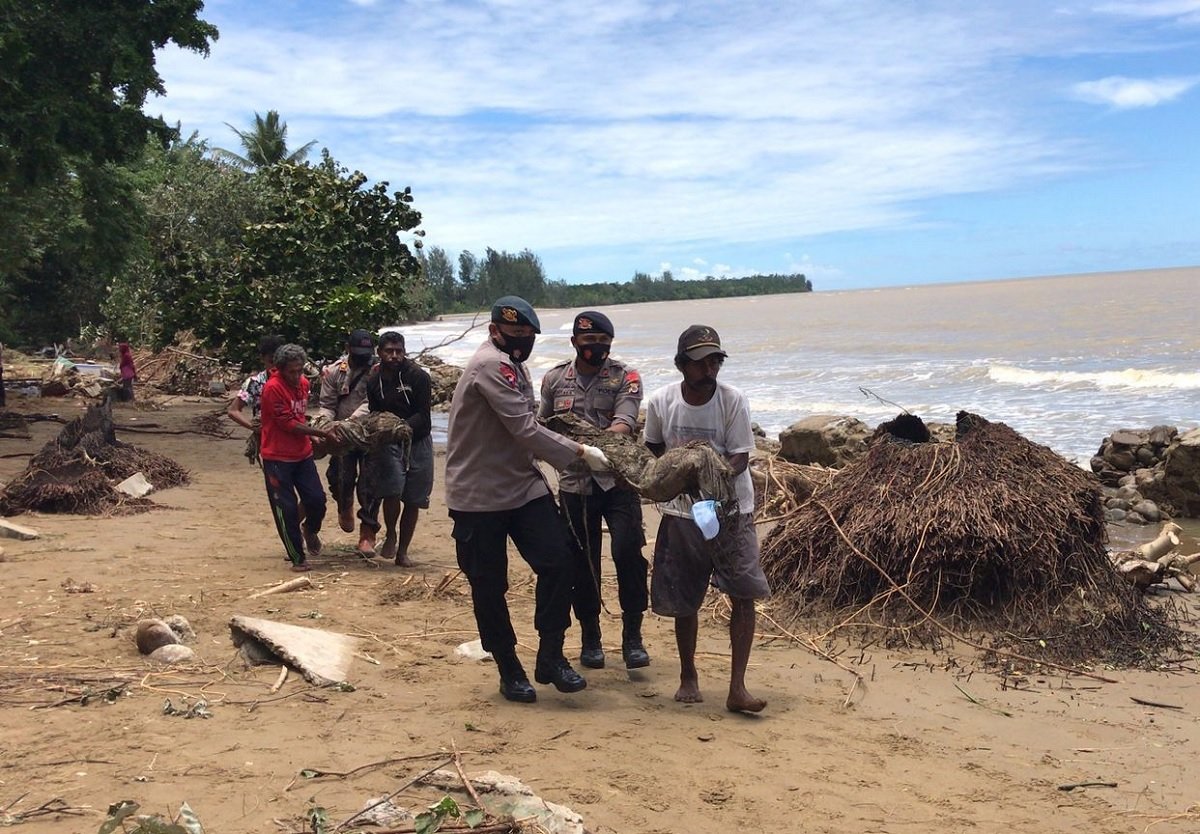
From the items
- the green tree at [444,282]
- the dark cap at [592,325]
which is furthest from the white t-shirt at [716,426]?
the green tree at [444,282]

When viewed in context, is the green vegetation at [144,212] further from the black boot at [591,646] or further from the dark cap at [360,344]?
the black boot at [591,646]

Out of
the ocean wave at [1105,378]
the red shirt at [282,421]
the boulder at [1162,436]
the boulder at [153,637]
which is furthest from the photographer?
the ocean wave at [1105,378]

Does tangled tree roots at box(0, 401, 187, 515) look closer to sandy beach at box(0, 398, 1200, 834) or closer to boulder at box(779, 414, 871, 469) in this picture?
sandy beach at box(0, 398, 1200, 834)

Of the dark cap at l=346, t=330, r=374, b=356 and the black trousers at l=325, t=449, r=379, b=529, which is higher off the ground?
the dark cap at l=346, t=330, r=374, b=356

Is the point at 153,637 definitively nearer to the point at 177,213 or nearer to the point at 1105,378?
the point at 1105,378

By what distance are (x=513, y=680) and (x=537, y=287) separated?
270 feet

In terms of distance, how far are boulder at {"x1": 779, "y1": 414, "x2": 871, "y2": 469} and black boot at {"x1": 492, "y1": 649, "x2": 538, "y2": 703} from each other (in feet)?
28.3

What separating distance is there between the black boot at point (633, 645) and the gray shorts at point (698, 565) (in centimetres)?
67

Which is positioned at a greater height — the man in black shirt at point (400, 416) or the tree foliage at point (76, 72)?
the tree foliage at point (76, 72)

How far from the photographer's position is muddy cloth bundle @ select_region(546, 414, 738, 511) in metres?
4.86

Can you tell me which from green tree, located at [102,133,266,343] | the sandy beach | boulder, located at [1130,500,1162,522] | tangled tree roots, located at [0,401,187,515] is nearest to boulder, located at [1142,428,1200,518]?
boulder, located at [1130,500,1162,522]

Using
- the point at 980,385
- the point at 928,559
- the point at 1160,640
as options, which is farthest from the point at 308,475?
the point at 980,385

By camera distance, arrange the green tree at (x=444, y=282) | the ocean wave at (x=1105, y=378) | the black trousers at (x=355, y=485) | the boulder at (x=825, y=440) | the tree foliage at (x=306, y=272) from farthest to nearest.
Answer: the green tree at (x=444, y=282) → the ocean wave at (x=1105, y=378) → the tree foliage at (x=306, y=272) → the boulder at (x=825, y=440) → the black trousers at (x=355, y=485)

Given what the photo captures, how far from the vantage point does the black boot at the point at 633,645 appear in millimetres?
5793
